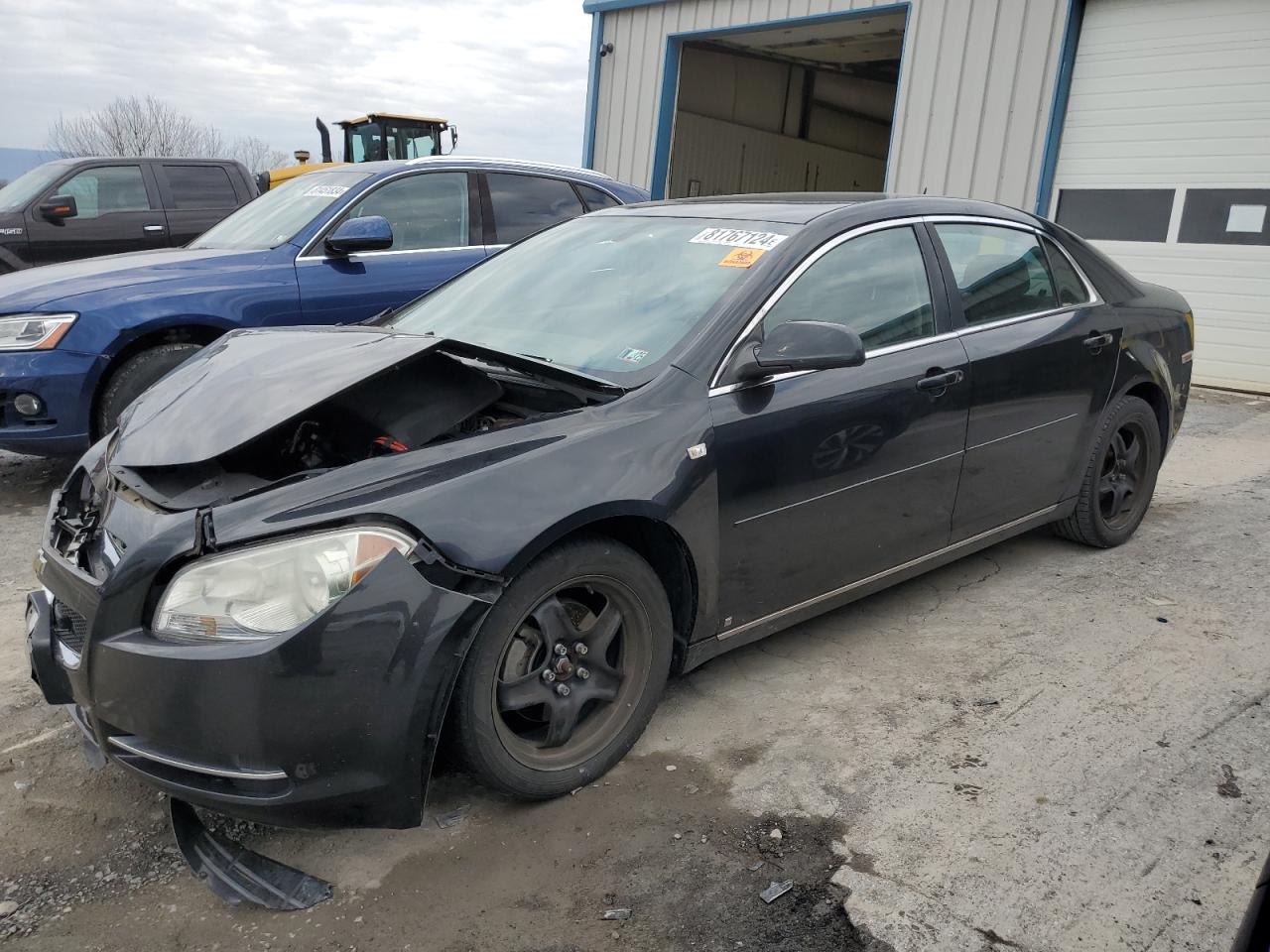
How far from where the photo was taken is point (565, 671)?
261cm

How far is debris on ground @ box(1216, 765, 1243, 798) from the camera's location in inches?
107

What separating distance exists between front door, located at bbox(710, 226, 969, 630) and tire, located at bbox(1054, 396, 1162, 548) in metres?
1.12

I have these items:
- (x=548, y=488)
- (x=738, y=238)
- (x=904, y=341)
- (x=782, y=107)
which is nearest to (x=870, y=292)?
(x=904, y=341)

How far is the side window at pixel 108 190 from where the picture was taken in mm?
9914

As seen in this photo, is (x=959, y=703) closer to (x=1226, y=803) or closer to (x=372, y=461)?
(x=1226, y=803)

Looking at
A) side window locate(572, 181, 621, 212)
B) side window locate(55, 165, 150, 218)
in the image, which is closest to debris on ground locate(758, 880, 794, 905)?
side window locate(572, 181, 621, 212)

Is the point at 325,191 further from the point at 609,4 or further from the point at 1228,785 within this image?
the point at 609,4

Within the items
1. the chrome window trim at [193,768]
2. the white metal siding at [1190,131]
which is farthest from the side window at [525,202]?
the white metal siding at [1190,131]

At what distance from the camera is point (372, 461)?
2.42 meters

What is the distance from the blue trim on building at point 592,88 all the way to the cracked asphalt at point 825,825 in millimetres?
12575

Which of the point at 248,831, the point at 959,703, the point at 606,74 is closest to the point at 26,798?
the point at 248,831

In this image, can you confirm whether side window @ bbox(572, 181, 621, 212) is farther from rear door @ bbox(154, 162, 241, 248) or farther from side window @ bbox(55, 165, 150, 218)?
side window @ bbox(55, 165, 150, 218)

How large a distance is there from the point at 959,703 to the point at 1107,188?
858cm

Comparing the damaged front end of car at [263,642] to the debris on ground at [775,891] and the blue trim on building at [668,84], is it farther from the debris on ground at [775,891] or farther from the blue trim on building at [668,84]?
the blue trim on building at [668,84]
